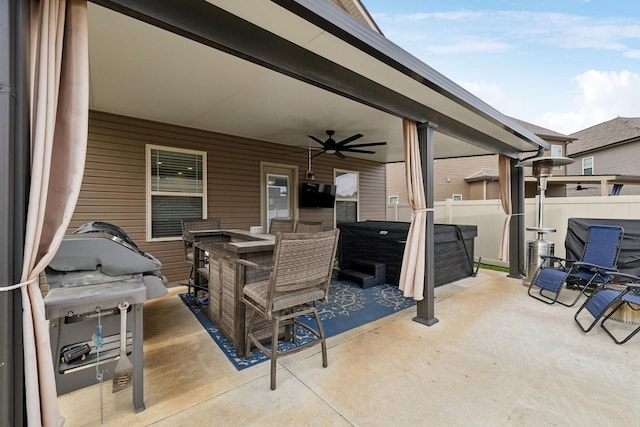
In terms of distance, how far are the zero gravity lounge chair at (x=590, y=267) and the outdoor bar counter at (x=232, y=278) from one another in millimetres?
3963

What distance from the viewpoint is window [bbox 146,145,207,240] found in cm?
452

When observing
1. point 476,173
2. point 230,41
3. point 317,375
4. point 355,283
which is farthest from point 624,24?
point 317,375

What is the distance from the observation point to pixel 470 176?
12758 mm

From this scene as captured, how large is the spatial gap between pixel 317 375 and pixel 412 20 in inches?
373

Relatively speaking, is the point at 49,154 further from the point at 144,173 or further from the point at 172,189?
the point at 172,189

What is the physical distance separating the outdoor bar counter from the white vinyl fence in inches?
223

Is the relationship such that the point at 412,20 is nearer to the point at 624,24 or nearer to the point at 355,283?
the point at 624,24

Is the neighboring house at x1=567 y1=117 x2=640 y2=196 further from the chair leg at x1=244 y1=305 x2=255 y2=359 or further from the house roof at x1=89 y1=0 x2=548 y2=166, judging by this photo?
the chair leg at x1=244 y1=305 x2=255 y2=359

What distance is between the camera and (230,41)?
1814 millimetres

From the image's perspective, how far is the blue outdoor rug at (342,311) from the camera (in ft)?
8.40

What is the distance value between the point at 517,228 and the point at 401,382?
186 inches

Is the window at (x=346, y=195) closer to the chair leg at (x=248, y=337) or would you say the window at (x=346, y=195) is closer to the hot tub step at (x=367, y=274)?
the hot tub step at (x=367, y=274)

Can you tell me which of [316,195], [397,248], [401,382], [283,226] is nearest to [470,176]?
[316,195]

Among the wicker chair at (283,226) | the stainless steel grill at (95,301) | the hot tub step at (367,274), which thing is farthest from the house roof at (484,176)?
the stainless steel grill at (95,301)
